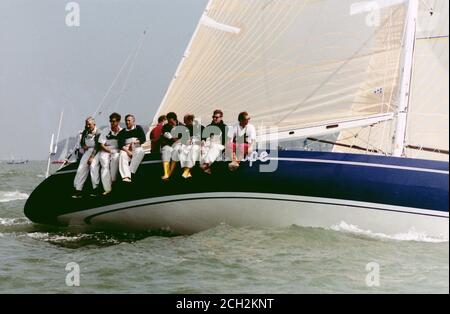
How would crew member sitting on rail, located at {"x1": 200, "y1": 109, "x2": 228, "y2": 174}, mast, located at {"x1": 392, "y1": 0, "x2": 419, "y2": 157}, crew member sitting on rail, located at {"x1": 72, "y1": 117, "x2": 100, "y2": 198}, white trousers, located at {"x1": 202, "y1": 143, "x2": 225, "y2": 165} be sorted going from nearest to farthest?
1. mast, located at {"x1": 392, "y1": 0, "x2": 419, "y2": 157}
2. crew member sitting on rail, located at {"x1": 200, "y1": 109, "x2": 228, "y2": 174}
3. white trousers, located at {"x1": 202, "y1": 143, "x2": 225, "y2": 165}
4. crew member sitting on rail, located at {"x1": 72, "y1": 117, "x2": 100, "y2": 198}

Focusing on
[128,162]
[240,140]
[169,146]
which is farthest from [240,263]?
[128,162]

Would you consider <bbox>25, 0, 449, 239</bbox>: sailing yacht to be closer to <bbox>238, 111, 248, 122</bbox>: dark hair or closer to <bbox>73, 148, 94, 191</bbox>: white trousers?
<bbox>73, 148, 94, 191</bbox>: white trousers

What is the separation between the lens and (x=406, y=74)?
12016 millimetres

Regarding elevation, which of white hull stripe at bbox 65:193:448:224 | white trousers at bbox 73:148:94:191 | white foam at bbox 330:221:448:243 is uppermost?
white trousers at bbox 73:148:94:191

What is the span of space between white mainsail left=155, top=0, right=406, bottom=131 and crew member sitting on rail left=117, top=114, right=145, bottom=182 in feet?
3.73

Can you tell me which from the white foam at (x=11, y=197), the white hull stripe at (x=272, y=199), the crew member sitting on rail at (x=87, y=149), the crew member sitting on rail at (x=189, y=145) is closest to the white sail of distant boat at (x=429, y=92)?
the white hull stripe at (x=272, y=199)

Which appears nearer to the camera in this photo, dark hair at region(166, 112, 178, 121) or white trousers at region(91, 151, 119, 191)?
dark hair at region(166, 112, 178, 121)

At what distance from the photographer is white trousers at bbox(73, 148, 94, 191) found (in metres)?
13.6

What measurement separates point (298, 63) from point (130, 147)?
11.9 ft

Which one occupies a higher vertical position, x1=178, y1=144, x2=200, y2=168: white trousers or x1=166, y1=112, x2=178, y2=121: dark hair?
x1=166, y1=112, x2=178, y2=121: dark hair

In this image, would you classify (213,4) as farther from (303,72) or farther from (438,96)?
(438,96)

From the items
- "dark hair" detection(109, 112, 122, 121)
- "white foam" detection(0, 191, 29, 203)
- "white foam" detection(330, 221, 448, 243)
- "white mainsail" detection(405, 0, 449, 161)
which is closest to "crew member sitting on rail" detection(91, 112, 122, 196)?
"dark hair" detection(109, 112, 122, 121)

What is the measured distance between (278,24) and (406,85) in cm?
271

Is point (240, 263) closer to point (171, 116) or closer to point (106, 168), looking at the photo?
point (171, 116)
